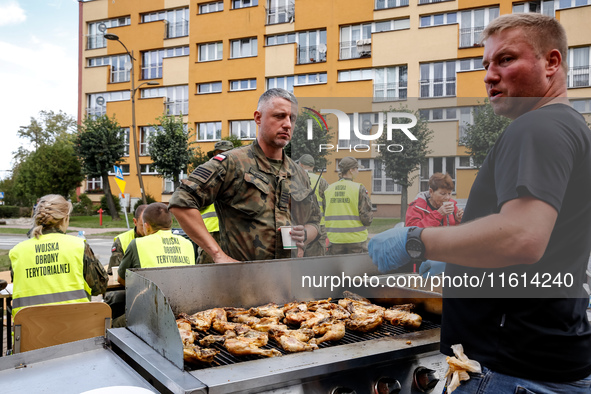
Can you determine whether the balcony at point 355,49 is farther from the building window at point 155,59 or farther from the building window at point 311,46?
the building window at point 155,59

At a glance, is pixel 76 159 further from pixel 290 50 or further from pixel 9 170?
pixel 9 170

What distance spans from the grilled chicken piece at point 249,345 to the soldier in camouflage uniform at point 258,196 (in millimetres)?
1011

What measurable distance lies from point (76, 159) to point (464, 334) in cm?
3213

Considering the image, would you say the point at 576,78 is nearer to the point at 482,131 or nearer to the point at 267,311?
the point at 482,131

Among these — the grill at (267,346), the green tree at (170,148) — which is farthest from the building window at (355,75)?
the grill at (267,346)

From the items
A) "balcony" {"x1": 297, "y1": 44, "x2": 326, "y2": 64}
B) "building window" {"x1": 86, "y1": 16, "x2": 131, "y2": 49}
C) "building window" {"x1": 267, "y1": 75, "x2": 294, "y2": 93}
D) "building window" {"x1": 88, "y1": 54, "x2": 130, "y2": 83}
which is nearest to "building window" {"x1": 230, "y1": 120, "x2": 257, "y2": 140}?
"building window" {"x1": 267, "y1": 75, "x2": 294, "y2": 93}

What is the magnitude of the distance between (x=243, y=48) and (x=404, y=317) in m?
28.1

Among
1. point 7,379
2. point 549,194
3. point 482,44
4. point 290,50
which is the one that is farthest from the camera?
point 290,50

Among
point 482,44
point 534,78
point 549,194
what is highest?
point 482,44

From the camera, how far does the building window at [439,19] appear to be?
21031mm

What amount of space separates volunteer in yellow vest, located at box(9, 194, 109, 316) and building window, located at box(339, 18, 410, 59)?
2205 cm

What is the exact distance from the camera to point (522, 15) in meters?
1.22

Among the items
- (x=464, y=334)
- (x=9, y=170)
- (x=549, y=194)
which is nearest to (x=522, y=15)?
(x=549, y=194)

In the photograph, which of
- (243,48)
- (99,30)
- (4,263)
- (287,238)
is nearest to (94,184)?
(99,30)
